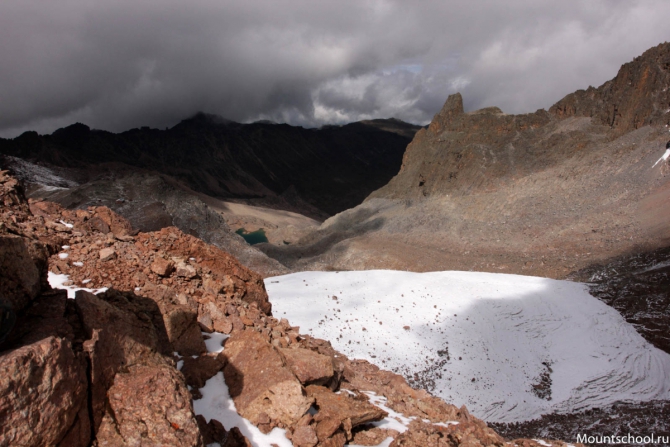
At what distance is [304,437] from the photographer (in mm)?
4340

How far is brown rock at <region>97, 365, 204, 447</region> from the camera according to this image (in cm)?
320

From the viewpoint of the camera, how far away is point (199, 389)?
186 inches

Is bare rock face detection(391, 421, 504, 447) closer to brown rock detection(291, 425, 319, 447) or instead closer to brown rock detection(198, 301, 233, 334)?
brown rock detection(291, 425, 319, 447)

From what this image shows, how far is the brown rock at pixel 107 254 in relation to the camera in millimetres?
6207

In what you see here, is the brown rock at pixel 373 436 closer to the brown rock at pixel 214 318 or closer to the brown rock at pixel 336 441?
Result: the brown rock at pixel 336 441

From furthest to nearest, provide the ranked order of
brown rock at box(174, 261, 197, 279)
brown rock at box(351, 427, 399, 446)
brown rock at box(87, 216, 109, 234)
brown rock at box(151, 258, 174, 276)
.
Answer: brown rock at box(87, 216, 109, 234) < brown rock at box(174, 261, 197, 279) < brown rock at box(151, 258, 174, 276) < brown rock at box(351, 427, 399, 446)

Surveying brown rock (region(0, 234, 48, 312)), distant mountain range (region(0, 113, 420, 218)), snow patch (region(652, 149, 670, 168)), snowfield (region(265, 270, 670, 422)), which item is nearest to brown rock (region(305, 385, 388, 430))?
brown rock (region(0, 234, 48, 312))

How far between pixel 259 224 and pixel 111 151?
82258 millimetres

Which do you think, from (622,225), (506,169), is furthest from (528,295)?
(506,169)

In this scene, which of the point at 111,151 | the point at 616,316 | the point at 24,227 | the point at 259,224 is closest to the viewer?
the point at 24,227

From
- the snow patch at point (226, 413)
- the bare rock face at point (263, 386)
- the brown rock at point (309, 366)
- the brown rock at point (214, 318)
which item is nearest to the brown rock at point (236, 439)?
the snow patch at point (226, 413)

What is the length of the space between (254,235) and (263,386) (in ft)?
231

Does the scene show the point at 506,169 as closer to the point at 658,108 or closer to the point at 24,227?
the point at 658,108

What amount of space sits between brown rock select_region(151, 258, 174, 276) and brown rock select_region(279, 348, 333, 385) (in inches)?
98.7
